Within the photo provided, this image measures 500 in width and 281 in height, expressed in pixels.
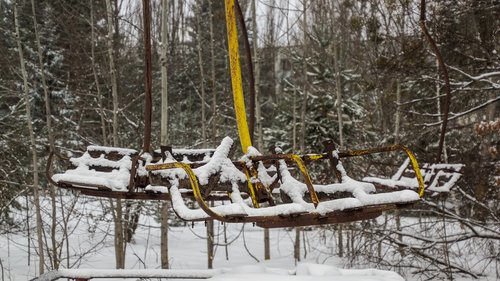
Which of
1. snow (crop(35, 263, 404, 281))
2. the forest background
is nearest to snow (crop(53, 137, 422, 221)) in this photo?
the forest background

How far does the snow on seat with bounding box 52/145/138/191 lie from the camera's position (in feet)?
6.13

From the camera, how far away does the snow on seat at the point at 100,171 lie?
6.13 feet

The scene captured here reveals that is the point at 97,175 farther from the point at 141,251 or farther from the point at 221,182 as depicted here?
the point at 141,251

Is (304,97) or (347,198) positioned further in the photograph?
(304,97)

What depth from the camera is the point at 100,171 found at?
215cm

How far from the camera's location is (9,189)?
357 inches

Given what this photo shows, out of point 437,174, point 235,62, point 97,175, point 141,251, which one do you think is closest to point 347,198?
point 235,62

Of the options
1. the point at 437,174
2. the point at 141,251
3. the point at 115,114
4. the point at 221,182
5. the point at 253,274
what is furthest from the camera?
the point at 141,251

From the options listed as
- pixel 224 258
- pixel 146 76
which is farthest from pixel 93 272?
pixel 224 258

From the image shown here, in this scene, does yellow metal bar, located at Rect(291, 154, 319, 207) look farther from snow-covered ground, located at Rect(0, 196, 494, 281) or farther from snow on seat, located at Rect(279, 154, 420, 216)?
snow-covered ground, located at Rect(0, 196, 494, 281)

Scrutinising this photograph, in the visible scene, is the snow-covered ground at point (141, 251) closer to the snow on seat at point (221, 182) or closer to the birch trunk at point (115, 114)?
the birch trunk at point (115, 114)

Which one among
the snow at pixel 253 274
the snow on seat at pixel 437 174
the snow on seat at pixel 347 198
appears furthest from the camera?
the snow at pixel 253 274

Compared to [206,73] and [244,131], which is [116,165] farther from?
[206,73]

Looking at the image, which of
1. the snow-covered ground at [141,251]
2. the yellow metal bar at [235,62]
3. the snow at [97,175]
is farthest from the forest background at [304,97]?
the snow at [97,175]
